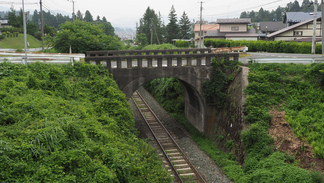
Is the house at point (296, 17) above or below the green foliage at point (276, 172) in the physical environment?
above

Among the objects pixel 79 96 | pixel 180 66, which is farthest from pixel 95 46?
pixel 79 96

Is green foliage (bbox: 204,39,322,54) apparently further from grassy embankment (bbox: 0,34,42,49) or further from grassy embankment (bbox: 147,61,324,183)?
grassy embankment (bbox: 0,34,42,49)

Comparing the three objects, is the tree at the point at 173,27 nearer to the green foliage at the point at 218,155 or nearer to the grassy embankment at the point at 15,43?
the grassy embankment at the point at 15,43

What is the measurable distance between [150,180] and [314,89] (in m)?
14.9

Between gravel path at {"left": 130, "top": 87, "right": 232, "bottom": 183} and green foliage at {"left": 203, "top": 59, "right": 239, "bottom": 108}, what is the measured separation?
166 inches

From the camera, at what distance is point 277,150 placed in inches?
671

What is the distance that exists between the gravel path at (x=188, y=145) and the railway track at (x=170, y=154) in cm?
51

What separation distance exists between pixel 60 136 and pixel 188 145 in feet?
49.9

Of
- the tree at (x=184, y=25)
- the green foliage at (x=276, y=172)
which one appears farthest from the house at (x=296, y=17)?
the green foliage at (x=276, y=172)

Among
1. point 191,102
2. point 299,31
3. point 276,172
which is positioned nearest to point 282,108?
point 276,172

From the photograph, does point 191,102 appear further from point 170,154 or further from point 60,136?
point 60,136

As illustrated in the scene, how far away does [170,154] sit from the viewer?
834 inches

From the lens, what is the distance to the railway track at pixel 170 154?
18.0m

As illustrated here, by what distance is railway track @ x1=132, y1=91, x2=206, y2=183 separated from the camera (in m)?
18.0
